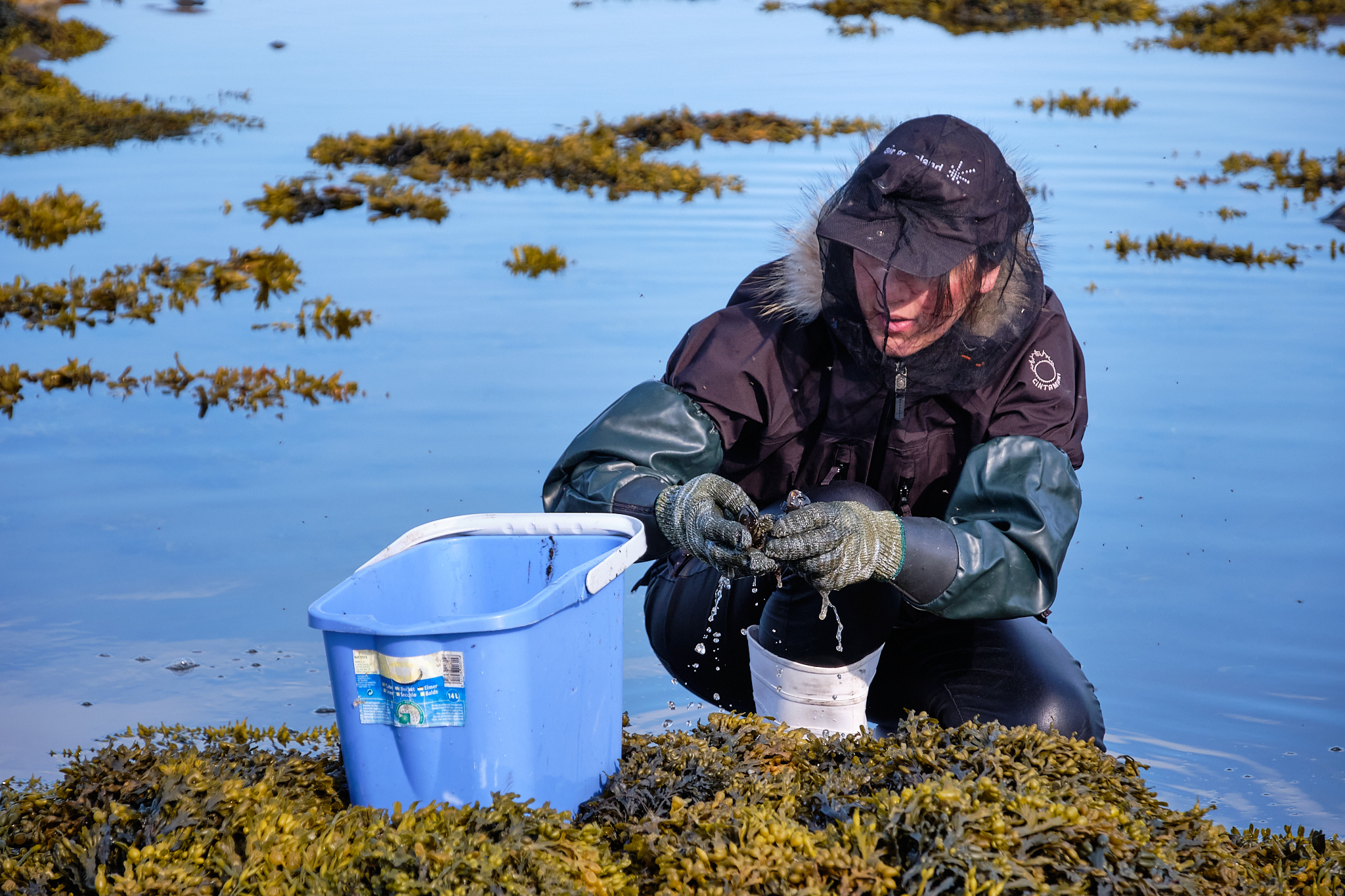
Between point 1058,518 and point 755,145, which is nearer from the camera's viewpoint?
point 1058,518

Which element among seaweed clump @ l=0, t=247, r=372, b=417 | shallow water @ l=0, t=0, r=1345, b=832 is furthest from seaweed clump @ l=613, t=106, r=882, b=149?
seaweed clump @ l=0, t=247, r=372, b=417

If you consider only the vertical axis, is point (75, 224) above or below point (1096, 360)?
above

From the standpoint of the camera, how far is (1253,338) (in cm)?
768

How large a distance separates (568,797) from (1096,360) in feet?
18.3

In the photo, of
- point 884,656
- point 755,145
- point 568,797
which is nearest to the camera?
point 568,797

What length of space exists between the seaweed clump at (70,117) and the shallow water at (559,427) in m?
0.48

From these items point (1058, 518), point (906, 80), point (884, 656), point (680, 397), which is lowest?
point (884, 656)

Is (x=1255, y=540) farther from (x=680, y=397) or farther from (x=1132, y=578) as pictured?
(x=680, y=397)

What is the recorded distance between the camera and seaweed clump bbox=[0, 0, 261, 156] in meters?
13.1

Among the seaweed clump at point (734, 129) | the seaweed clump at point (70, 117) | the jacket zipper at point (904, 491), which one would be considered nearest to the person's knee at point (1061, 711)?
the jacket zipper at point (904, 491)

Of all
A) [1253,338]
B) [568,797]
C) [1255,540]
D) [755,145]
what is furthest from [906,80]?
[568,797]

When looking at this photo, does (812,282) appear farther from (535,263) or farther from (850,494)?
(535,263)

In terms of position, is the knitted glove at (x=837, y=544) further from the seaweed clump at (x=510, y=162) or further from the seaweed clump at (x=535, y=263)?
the seaweed clump at (x=510, y=162)

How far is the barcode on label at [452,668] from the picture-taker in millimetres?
2176
